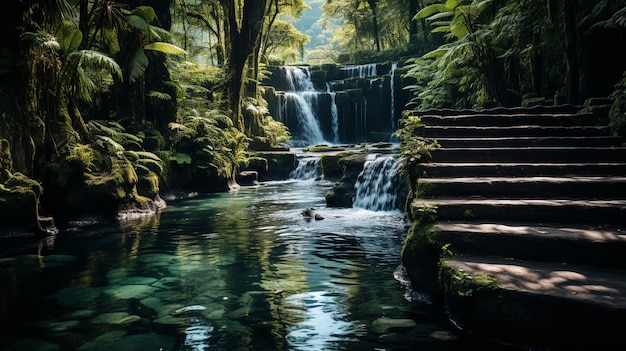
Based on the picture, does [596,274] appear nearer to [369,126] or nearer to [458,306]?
[458,306]

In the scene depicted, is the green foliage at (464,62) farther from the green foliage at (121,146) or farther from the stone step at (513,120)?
the green foliage at (121,146)

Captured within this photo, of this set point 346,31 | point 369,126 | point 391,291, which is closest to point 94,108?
point 391,291

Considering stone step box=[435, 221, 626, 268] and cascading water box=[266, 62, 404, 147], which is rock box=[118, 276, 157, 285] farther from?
cascading water box=[266, 62, 404, 147]

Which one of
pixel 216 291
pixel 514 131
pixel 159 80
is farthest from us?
pixel 159 80

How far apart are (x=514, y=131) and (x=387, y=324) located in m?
4.94

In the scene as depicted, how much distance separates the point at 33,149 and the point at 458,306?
26.9ft

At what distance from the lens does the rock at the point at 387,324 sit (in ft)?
10.9

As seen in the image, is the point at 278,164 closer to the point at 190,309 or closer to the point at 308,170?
the point at 308,170

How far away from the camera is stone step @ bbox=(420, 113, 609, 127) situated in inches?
286

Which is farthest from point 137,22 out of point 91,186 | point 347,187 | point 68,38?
point 347,187

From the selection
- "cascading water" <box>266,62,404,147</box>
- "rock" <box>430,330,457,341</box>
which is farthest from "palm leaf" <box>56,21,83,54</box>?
"cascading water" <box>266,62,404,147</box>

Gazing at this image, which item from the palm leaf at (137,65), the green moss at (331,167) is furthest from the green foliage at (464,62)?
the palm leaf at (137,65)

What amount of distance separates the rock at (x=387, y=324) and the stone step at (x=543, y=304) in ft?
1.20

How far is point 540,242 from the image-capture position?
353cm
